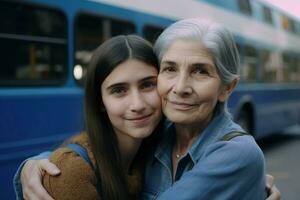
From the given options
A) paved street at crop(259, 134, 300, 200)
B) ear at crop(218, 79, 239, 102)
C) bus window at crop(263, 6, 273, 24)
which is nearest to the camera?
ear at crop(218, 79, 239, 102)

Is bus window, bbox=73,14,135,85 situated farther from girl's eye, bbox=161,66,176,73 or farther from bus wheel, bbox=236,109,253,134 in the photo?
bus wheel, bbox=236,109,253,134

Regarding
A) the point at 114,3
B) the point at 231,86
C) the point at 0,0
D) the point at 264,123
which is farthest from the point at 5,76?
the point at 264,123

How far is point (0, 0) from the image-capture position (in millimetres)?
4004

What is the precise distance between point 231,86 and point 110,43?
0.47 metres

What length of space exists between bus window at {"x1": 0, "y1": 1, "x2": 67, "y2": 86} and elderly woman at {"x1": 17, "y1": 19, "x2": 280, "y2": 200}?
2.33 m

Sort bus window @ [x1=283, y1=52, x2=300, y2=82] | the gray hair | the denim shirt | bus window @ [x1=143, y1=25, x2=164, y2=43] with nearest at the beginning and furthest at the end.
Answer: the denim shirt < the gray hair < bus window @ [x1=143, y1=25, x2=164, y2=43] < bus window @ [x1=283, y1=52, x2=300, y2=82]

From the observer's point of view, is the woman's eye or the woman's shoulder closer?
the woman's shoulder

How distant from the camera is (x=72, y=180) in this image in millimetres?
1650

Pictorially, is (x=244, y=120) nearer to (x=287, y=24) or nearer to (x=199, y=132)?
(x=287, y=24)

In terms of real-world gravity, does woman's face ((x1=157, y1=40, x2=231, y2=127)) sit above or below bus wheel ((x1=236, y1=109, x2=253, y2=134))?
above

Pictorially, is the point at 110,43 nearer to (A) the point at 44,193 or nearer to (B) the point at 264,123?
(A) the point at 44,193

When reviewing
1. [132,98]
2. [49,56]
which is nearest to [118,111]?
[132,98]

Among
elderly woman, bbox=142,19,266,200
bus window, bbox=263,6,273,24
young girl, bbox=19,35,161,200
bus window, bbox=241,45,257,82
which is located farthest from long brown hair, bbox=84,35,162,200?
bus window, bbox=263,6,273,24

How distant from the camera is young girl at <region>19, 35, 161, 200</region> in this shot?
1773mm
